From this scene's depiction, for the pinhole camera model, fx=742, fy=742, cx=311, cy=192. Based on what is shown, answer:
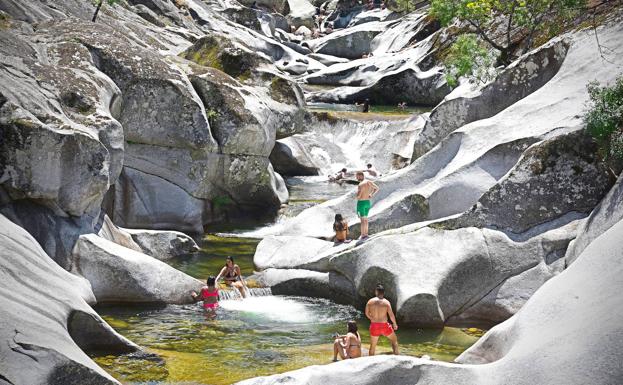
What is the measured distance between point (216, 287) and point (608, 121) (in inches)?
381

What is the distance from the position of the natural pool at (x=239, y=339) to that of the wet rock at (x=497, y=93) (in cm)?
848

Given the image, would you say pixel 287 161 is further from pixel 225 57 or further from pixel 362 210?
pixel 362 210

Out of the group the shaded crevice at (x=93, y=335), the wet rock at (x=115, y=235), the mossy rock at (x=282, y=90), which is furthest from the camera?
the mossy rock at (x=282, y=90)

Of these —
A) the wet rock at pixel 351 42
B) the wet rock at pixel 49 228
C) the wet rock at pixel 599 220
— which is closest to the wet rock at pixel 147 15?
the wet rock at pixel 49 228

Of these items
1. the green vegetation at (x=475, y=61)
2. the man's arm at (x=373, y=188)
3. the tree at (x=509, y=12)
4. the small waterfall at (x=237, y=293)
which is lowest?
the small waterfall at (x=237, y=293)

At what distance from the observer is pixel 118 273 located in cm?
1667

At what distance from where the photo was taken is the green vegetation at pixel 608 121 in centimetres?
1570

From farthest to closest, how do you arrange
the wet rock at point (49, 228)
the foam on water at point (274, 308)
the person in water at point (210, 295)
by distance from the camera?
1. the person in water at point (210, 295)
2. the foam on water at point (274, 308)
3. the wet rock at point (49, 228)

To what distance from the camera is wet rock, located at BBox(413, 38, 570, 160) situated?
69.2 ft

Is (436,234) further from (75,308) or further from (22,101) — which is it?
(22,101)

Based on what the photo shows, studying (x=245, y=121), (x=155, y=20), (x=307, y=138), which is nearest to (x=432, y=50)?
(x=307, y=138)

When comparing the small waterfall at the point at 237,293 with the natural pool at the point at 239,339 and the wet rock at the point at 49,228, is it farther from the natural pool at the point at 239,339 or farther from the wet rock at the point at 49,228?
the wet rock at the point at 49,228

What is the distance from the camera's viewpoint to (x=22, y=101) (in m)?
16.8

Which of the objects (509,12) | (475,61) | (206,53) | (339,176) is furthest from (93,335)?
(339,176)
